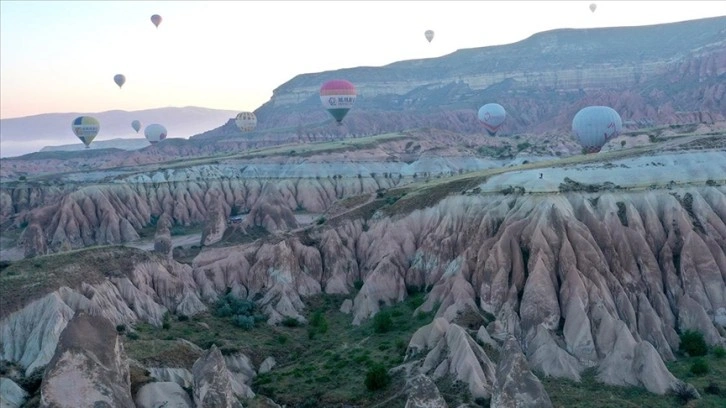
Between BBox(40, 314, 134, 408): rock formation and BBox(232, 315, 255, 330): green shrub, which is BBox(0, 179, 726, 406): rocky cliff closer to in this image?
BBox(232, 315, 255, 330): green shrub

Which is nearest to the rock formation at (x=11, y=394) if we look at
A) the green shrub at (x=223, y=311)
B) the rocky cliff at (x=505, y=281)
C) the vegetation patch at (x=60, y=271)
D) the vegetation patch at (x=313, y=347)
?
the vegetation patch at (x=313, y=347)

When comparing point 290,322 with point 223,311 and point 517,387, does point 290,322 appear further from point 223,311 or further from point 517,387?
point 517,387

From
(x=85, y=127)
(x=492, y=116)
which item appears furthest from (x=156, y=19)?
(x=492, y=116)

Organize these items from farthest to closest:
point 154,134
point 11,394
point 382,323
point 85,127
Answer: point 154,134, point 85,127, point 382,323, point 11,394

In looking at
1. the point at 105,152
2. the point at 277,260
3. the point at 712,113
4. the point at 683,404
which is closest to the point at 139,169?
the point at 277,260

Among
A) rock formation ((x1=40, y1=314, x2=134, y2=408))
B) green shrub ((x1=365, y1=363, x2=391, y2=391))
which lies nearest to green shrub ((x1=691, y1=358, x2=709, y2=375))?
green shrub ((x1=365, y1=363, x2=391, y2=391))

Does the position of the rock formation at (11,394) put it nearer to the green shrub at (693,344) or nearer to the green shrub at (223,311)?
the green shrub at (223,311)
